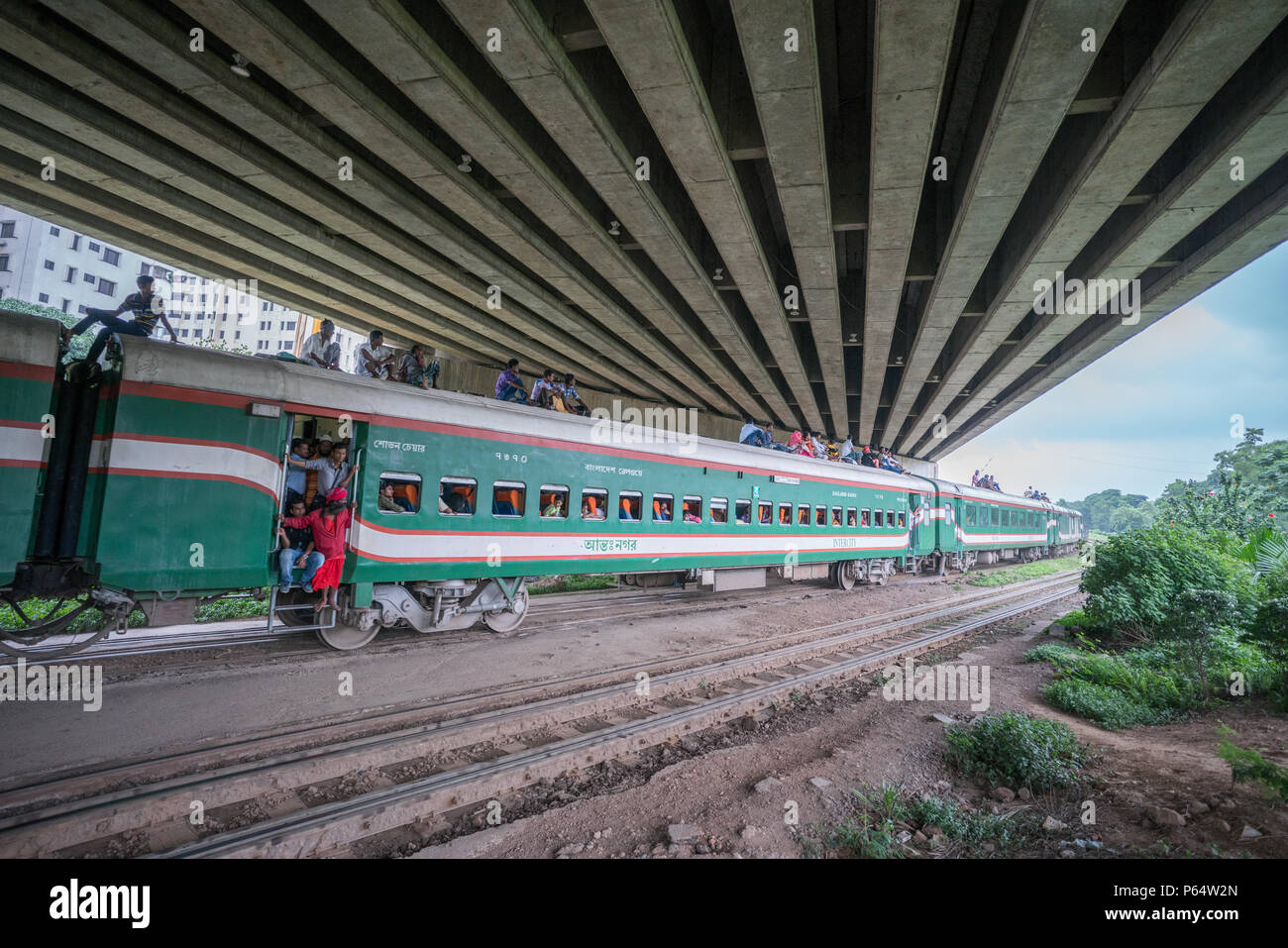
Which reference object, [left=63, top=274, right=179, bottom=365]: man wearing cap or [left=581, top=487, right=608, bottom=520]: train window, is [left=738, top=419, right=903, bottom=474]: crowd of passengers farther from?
[left=63, top=274, right=179, bottom=365]: man wearing cap

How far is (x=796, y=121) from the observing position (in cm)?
859

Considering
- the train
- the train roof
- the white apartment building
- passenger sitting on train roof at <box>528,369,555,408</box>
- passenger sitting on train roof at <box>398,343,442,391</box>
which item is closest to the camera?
the train

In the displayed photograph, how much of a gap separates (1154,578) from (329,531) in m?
13.9

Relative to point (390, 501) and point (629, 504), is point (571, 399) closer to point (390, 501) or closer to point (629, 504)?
point (629, 504)

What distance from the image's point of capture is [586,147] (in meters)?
9.54

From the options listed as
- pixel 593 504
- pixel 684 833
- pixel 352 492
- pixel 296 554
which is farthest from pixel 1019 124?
pixel 296 554

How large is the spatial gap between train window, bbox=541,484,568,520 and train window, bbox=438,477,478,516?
127 centimetres

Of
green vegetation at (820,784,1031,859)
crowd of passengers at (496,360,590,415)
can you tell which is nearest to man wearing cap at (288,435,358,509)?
crowd of passengers at (496,360,590,415)

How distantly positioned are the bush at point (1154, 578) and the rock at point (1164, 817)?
6.75 metres

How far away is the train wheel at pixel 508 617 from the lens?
938 cm

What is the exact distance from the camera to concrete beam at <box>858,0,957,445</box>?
657cm

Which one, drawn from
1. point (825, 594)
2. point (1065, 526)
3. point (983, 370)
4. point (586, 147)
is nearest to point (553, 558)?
point (586, 147)

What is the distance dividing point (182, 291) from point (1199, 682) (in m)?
97.8

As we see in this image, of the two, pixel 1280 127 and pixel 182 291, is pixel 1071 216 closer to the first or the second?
pixel 1280 127
